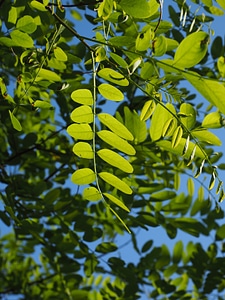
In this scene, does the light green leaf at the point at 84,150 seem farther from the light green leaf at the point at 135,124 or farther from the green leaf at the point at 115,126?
the light green leaf at the point at 135,124

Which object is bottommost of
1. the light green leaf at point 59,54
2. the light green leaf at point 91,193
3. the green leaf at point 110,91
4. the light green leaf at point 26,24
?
the light green leaf at point 91,193

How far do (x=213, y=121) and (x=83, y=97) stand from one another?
23 centimetres

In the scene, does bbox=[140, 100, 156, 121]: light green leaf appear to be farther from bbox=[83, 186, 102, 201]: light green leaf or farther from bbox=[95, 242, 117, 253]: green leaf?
bbox=[95, 242, 117, 253]: green leaf

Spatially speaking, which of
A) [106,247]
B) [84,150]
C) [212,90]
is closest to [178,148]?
[84,150]

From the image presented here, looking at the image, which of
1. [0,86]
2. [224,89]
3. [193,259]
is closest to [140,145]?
[0,86]

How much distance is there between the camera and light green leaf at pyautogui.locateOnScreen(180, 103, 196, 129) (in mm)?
827

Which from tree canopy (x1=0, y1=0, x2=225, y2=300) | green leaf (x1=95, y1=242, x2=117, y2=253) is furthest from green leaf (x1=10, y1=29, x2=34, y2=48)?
green leaf (x1=95, y1=242, x2=117, y2=253)

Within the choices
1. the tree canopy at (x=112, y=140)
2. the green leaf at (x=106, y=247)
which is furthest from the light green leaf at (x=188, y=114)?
the green leaf at (x=106, y=247)

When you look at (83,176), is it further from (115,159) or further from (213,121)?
(213,121)

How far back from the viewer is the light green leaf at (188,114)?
0.83m

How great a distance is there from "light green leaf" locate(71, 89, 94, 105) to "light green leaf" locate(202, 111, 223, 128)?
20cm

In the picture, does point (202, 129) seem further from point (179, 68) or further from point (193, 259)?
point (193, 259)

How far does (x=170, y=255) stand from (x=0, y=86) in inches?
46.9

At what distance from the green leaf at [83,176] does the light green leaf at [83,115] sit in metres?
0.08
